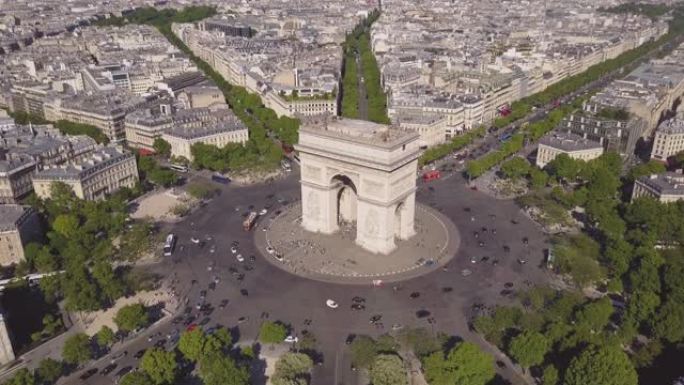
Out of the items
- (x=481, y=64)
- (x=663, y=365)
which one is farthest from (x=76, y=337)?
(x=481, y=64)

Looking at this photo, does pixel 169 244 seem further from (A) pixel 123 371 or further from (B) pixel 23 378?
(B) pixel 23 378

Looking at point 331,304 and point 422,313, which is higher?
point 331,304

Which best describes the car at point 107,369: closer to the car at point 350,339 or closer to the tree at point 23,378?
the tree at point 23,378

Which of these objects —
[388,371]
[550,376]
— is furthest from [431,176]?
[388,371]

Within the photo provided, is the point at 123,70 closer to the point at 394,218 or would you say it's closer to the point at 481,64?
the point at 481,64

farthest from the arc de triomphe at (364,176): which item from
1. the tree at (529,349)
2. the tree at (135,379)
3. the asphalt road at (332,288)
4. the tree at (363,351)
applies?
the tree at (135,379)

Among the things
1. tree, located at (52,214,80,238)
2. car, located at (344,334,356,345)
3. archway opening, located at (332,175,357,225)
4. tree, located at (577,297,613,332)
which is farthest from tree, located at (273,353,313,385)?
tree, located at (52,214,80,238)
